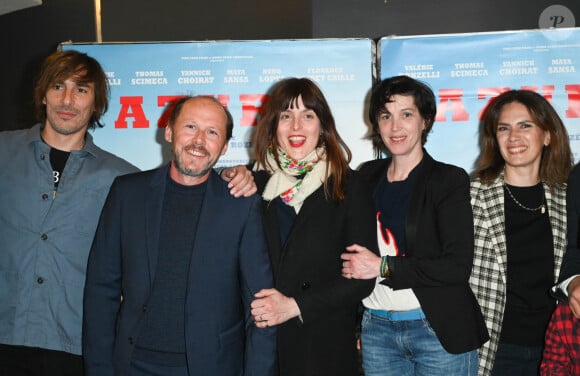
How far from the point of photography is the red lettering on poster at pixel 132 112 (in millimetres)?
3764

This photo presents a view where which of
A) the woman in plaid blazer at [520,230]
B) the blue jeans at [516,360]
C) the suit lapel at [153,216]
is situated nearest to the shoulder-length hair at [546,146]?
the woman in plaid blazer at [520,230]

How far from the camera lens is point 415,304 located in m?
2.27

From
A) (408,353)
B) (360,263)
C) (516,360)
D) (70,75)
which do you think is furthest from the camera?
(70,75)

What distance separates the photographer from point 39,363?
2303 millimetres

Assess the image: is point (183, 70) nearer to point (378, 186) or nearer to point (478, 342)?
point (378, 186)

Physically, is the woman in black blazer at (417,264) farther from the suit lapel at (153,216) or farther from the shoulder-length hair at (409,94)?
the suit lapel at (153,216)

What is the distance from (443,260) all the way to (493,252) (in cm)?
45

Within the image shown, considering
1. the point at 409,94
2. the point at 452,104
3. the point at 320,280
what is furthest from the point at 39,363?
the point at 452,104

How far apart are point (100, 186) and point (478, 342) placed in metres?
1.92

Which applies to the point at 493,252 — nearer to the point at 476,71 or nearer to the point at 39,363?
the point at 476,71

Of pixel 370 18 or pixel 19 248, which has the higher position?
pixel 370 18

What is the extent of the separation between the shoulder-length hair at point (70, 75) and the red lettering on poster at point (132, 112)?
102cm

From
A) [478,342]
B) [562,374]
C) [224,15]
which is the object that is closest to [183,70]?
[224,15]

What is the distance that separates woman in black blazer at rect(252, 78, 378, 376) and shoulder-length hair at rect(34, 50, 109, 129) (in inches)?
38.2
